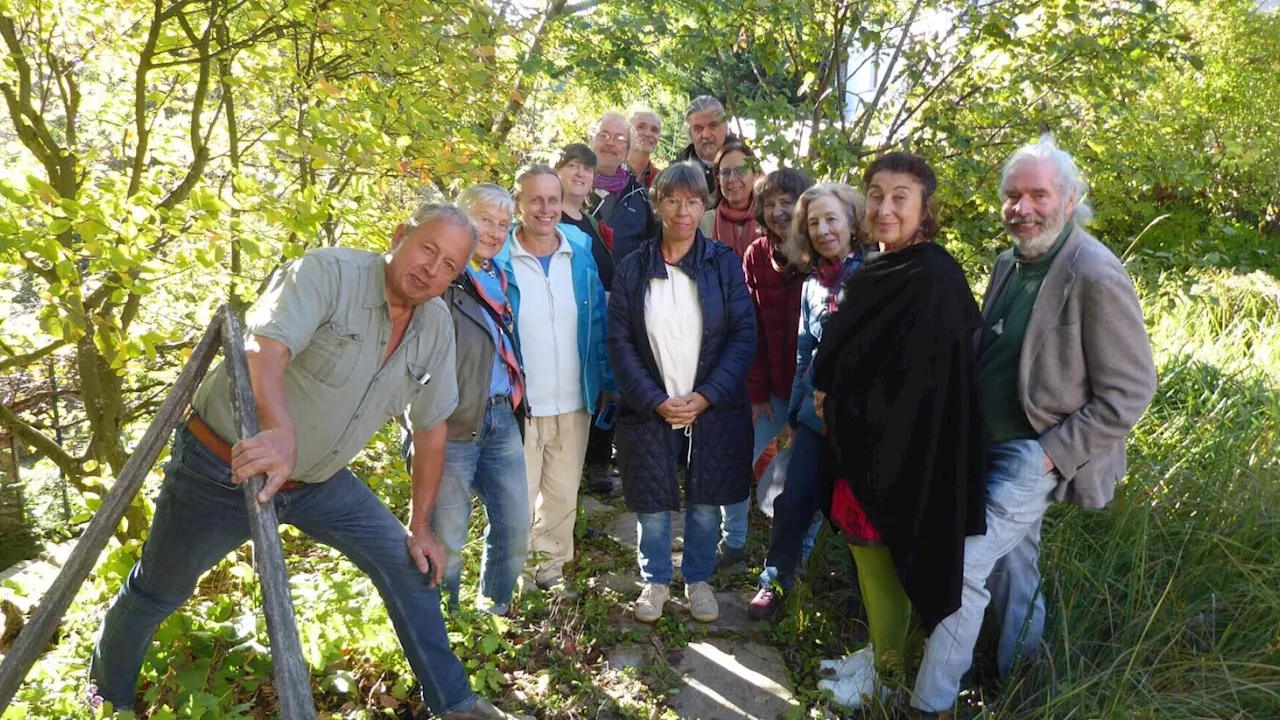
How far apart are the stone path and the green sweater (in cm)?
128

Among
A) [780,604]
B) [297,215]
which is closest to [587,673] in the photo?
[780,604]

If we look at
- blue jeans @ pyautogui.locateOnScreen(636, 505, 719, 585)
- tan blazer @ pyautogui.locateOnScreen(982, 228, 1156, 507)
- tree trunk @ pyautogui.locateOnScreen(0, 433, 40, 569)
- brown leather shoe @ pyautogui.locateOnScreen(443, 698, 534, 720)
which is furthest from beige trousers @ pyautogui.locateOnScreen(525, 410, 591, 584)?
tree trunk @ pyautogui.locateOnScreen(0, 433, 40, 569)

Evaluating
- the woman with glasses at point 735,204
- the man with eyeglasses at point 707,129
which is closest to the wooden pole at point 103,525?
the woman with glasses at point 735,204

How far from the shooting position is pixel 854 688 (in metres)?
2.97

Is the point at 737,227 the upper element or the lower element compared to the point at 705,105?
lower

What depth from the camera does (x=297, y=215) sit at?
122 inches

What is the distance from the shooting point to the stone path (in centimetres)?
305

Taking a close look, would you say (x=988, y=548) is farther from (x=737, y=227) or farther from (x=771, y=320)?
(x=737, y=227)

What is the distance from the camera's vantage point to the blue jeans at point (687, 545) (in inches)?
142

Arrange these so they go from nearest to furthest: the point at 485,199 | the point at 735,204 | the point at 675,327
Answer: the point at 485,199, the point at 675,327, the point at 735,204

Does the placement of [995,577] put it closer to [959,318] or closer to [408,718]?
[959,318]

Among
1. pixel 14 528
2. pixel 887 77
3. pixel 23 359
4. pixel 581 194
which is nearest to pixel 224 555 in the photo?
pixel 23 359

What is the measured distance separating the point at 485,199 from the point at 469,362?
28.2 inches

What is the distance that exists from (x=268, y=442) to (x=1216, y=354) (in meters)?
5.56
